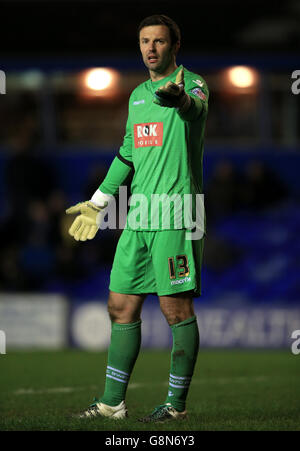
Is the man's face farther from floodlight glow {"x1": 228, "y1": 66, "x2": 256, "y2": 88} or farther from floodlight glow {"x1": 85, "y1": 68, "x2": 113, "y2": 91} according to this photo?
floodlight glow {"x1": 228, "y1": 66, "x2": 256, "y2": 88}

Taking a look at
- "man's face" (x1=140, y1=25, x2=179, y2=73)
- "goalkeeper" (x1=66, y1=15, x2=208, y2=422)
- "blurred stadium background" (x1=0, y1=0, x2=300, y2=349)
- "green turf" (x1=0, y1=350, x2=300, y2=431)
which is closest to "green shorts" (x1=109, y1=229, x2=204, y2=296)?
"goalkeeper" (x1=66, y1=15, x2=208, y2=422)

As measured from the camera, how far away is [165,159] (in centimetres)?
498

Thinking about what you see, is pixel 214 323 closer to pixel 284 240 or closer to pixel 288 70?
pixel 284 240

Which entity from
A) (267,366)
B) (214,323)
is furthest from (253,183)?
(267,366)

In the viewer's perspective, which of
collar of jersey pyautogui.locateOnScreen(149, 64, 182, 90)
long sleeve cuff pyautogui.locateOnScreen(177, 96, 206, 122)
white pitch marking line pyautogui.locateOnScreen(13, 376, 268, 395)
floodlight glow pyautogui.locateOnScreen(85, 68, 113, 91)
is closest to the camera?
long sleeve cuff pyautogui.locateOnScreen(177, 96, 206, 122)

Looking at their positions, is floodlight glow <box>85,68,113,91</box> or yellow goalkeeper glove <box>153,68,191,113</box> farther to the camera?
floodlight glow <box>85,68,113,91</box>

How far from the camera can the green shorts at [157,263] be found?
195 inches

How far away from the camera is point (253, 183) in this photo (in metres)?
12.6

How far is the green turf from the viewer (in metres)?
4.96

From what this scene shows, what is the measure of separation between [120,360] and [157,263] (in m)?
0.61

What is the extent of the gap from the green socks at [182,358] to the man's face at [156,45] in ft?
4.71

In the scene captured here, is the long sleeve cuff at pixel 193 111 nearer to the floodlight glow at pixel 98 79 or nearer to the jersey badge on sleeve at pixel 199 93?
the jersey badge on sleeve at pixel 199 93

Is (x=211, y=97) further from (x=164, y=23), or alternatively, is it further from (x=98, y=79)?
(x=164, y=23)

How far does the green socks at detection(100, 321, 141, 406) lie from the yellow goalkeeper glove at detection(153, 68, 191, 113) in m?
1.31
